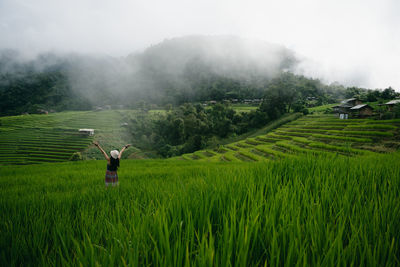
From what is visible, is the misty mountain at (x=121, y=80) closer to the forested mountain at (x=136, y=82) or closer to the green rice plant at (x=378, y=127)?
the forested mountain at (x=136, y=82)

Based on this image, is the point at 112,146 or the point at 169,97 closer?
the point at 112,146

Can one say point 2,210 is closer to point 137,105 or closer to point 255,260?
point 255,260

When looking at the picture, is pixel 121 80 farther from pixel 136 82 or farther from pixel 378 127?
pixel 378 127

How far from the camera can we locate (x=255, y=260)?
57 centimetres

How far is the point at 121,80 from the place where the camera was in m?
148

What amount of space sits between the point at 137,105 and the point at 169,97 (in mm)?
26700

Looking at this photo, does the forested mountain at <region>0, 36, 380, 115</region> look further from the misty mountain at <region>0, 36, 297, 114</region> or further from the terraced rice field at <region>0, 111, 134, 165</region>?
the terraced rice field at <region>0, 111, 134, 165</region>

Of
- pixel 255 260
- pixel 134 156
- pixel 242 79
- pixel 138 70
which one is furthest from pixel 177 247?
pixel 138 70

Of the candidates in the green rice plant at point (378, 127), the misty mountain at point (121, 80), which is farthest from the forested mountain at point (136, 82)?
the green rice plant at point (378, 127)

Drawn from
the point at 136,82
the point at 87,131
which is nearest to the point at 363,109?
the point at 87,131

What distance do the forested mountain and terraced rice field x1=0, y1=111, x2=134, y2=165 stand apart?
2759 cm

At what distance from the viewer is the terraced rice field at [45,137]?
4375 cm

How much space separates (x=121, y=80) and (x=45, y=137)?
10560 cm

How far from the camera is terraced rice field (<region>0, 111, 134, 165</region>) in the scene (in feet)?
144
